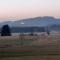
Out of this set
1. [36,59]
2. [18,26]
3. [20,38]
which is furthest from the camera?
[20,38]

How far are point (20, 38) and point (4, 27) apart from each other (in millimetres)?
1013

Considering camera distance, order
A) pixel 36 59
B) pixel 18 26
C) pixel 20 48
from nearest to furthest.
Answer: pixel 36 59
pixel 20 48
pixel 18 26

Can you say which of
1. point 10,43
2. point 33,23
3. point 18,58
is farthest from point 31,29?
point 18,58

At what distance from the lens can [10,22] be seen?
368 inches

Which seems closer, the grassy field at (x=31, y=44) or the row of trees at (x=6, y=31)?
the grassy field at (x=31, y=44)

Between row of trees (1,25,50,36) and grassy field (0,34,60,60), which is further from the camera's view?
row of trees (1,25,50,36)

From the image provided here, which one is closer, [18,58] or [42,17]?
[18,58]

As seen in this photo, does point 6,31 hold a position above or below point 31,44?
above

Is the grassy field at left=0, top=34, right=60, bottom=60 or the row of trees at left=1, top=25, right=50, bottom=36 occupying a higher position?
the row of trees at left=1, top=25, right=50, bottom=36

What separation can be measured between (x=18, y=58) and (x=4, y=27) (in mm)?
3074

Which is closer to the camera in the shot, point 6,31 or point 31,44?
point 31,44

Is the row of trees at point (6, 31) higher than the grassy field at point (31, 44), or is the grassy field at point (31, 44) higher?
the row of trees at point (6, 31)

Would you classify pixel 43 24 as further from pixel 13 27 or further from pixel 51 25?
pixel 13 27

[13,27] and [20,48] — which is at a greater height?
[13,27]
